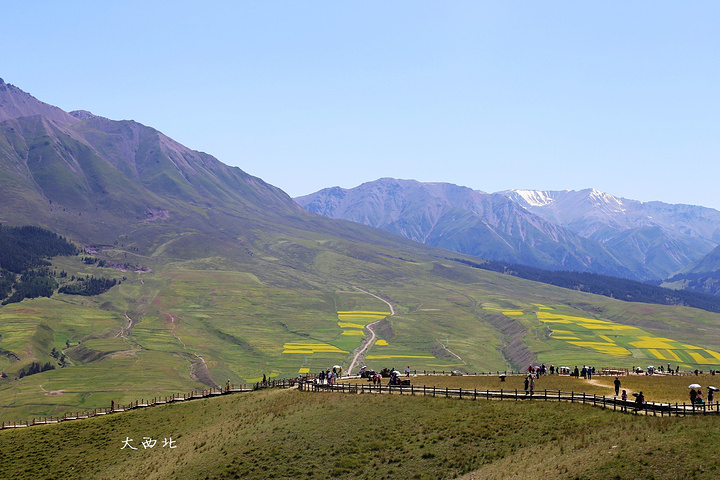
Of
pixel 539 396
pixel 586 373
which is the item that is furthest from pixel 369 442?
pixel 586 373

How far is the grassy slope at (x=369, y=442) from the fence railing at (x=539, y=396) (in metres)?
2.26

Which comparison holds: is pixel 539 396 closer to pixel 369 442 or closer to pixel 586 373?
pixel 369 442

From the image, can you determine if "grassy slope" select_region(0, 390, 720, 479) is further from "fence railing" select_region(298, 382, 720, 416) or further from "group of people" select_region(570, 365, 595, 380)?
"group of people" select_region(570, 365, 595, 380)

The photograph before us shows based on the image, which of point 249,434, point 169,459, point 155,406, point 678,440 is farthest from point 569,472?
point 155,406

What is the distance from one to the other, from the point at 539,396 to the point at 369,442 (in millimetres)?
19593

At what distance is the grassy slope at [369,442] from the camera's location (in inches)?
1652

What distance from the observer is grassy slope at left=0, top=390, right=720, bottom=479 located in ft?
138

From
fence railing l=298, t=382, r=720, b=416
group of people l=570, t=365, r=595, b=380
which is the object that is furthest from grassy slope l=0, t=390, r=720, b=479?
group of people l=570, t=365, r=595, b=380

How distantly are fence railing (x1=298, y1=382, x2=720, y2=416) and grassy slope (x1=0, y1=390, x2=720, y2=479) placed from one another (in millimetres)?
2265

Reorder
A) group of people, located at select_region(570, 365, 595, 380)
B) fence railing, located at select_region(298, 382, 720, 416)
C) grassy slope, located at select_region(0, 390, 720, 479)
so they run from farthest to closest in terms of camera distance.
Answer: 1. group of people, located at select_region(570, 365, 595, 380)
2. fence railing, located at select_region(298, 382, 720, 416)
3. grassy slope, located at select_region(0, 390, 720, 479)

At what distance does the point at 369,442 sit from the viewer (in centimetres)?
5444

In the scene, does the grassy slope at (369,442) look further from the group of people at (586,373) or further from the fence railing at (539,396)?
the group of people at (586,373)

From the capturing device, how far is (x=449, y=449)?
5006cm

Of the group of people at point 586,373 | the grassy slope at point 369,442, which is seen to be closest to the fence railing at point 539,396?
the grassy slope at point 369,442
